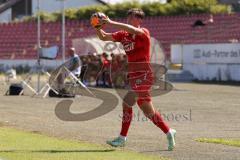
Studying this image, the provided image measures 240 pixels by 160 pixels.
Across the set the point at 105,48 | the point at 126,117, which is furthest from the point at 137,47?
the point at 105,48

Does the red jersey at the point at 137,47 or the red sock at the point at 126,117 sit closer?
the red jersey at the point at 137,47

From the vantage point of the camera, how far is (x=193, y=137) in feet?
43.2

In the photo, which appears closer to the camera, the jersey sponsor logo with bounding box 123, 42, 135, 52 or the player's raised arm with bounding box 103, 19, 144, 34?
the player's raised arm with bounding box 103, 19, 144, 34

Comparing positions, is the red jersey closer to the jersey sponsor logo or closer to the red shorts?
the jersey sponsor logo

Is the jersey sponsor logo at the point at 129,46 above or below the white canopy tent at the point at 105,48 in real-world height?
above

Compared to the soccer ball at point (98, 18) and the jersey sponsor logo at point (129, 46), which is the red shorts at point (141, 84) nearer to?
the jersey sponsor logo at point (129, 46)

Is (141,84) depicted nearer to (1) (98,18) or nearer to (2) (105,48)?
(1) (98,18)

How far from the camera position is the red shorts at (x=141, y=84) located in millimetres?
11109

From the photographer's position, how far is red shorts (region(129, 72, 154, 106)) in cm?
1111

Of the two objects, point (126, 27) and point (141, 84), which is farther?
point (141, 84)

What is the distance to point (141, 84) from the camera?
11.2 m

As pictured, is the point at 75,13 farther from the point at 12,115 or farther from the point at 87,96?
the point at 12,115

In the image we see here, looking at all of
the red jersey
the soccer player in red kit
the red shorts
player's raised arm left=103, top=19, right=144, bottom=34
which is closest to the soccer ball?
player's raised arm left=103, top=19, right=144, bottom=34

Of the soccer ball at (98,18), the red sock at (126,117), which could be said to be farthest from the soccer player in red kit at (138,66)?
the soccer ball at (98,18)
